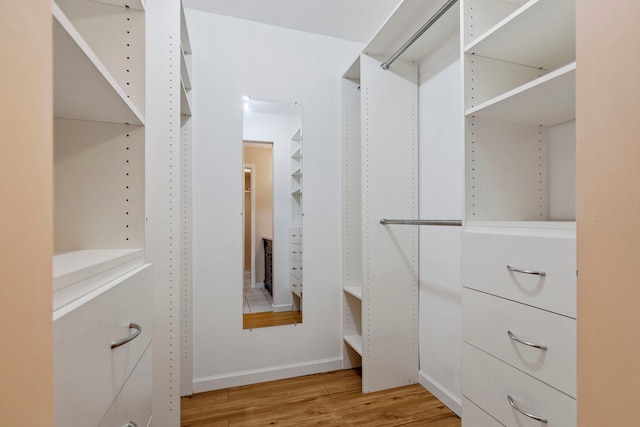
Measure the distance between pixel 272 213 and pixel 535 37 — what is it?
5.48 feet

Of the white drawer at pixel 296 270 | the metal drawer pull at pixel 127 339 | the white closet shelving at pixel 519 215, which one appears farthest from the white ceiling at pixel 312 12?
the metal drawer pull at pixel 127 339


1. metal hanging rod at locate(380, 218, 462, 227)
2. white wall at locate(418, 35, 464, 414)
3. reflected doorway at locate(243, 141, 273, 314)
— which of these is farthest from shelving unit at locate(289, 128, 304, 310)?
white wall at locate(418, 35, 464, 414)

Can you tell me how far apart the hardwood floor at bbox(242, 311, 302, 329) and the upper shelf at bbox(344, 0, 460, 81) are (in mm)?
1818

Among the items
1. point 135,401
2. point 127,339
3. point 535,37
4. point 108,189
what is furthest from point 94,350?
point 535,37

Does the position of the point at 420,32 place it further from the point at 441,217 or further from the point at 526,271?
the point at 526,271

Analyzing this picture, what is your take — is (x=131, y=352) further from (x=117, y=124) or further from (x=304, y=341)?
(x=304, y=341)

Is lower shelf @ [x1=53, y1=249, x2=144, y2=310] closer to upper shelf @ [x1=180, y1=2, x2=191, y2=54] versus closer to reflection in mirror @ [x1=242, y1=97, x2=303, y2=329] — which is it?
reflection in mirror @ [x1=242, y1=97, x2=303, y2=329]

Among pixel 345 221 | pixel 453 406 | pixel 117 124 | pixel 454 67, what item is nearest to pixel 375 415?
pixel 453 406

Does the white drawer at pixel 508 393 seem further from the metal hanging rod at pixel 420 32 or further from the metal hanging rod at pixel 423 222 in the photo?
the metal hanging rod at pixel 420 32

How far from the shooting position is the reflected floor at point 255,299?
2.00 m

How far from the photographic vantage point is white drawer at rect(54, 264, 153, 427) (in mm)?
438

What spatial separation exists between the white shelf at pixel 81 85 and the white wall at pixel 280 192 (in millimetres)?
1265

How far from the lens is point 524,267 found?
3.00ft

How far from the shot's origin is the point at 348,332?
7.11 feet
